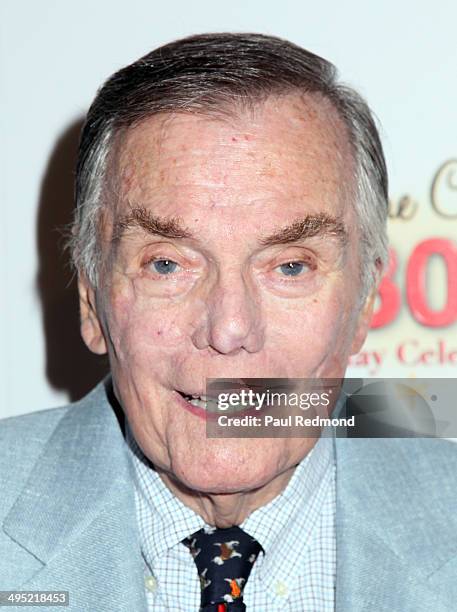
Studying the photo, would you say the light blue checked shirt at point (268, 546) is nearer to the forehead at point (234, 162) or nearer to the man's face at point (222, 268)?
the man's face at point (222, 268)

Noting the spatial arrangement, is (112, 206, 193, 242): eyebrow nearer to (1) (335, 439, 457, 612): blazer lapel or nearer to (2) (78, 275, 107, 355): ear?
(2) (78, 275, 107, 355): ear

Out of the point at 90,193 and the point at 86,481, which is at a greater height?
the point at 90,193

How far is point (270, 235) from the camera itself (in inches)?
52.5

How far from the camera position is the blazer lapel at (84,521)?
141cm

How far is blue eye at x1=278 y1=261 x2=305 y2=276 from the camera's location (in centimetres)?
138

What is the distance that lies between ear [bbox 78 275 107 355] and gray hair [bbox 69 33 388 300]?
0.03m

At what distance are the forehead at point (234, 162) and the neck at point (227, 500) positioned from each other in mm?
405

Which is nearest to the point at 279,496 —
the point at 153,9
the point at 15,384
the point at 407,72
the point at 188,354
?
the point at 188,354

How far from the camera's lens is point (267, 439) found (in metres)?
1.36

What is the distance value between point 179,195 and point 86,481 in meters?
0.46

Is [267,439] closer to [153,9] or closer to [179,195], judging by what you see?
[179,195]

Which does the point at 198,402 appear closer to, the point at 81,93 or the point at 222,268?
the point at 222,268

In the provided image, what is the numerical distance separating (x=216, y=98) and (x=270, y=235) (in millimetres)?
207

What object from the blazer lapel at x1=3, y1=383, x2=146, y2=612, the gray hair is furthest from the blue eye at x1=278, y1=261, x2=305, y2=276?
the blazer lapel at x1=3, y1=383, x2=146, y2=612
